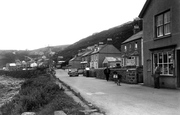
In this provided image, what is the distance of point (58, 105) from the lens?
330 inches

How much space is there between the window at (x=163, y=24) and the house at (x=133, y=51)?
22.4m

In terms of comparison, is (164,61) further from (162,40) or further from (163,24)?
(163,24)

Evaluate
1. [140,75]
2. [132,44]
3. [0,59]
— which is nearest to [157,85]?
[140,75]

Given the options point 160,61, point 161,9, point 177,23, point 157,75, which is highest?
point 161,9

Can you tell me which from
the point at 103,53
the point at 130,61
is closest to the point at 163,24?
the point at 130,61

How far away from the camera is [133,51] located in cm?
4334

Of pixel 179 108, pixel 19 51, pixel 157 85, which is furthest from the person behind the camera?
pixel 19 51

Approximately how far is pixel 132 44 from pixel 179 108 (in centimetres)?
3690

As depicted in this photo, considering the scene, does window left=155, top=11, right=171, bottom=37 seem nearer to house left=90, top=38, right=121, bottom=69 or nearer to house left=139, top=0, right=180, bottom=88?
house left=139, top=0, right=180, bottom=88

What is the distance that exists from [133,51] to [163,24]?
28075 mm

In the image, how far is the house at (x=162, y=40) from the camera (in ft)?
45.8

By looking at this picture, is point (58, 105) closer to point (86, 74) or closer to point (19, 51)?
point (86, 74)

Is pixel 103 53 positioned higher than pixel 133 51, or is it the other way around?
pixel 103 53

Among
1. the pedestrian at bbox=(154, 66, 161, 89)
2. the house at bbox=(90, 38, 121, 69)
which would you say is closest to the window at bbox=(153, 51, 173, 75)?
the pedestrian at bbox=(154, 66, 161, 89)
